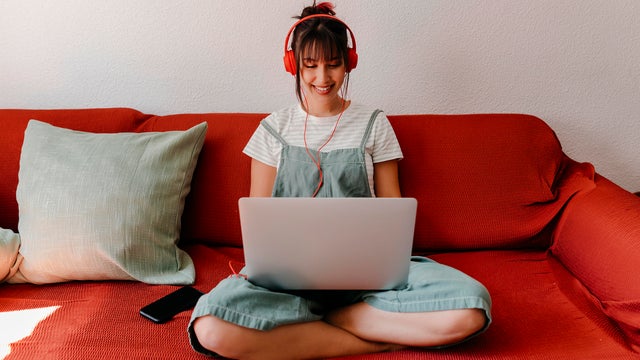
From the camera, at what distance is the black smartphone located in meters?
1.20

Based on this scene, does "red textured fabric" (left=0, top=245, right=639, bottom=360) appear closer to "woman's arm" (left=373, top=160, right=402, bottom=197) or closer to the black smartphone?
the black smartphone

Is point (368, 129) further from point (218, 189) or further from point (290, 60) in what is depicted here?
point (218, 189)

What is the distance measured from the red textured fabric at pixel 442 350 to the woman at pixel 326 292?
0.06m

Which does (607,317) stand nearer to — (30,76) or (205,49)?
(205,49)

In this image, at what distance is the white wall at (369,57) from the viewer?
5.75 feet

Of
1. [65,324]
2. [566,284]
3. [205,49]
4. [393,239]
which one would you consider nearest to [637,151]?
[566,284]

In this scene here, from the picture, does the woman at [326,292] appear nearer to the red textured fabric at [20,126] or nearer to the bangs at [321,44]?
the bangs at [321,44]

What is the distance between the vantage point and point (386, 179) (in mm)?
1463

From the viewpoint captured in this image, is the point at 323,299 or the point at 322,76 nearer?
the point at 323,299

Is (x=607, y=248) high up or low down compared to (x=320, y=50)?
down

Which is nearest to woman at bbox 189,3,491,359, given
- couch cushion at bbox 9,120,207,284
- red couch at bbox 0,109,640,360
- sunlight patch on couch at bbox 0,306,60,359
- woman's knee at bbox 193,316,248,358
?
woman's knee at bbox 193,316,248,358

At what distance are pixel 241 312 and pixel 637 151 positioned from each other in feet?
4.94

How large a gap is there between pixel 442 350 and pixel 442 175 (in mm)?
591

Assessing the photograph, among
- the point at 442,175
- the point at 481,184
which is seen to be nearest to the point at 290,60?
the point at 442,175
